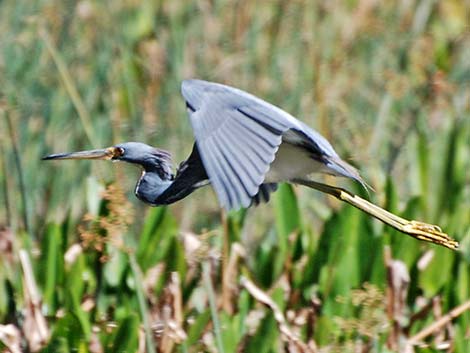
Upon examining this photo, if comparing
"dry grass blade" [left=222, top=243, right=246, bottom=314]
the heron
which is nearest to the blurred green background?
Answer: "dry grass blade" [left=222, top=243, right=246, bottom=314]

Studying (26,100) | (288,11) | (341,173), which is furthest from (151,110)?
(341,173)

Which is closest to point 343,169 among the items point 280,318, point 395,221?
point 395,221

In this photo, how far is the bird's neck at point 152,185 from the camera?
3.34m

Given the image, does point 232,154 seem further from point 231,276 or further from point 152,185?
point 231,276

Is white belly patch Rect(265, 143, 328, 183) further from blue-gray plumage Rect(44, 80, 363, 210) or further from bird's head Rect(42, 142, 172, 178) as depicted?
bird's head Rect(42, 142, 172, 178)

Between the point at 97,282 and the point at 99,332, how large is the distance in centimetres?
33

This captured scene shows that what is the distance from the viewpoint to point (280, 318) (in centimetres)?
328

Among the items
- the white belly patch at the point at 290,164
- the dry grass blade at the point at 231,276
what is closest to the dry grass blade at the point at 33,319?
the dry grass blade at the point at 231,276

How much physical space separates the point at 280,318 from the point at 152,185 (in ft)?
1.59

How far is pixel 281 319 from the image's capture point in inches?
129

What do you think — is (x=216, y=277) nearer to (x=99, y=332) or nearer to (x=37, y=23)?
(x=99, y=332)

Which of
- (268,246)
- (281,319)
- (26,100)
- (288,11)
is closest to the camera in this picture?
(281,319)

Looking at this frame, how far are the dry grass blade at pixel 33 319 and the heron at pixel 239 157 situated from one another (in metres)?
0.34

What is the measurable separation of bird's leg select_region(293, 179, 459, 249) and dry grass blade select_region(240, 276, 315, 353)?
1.07ft
